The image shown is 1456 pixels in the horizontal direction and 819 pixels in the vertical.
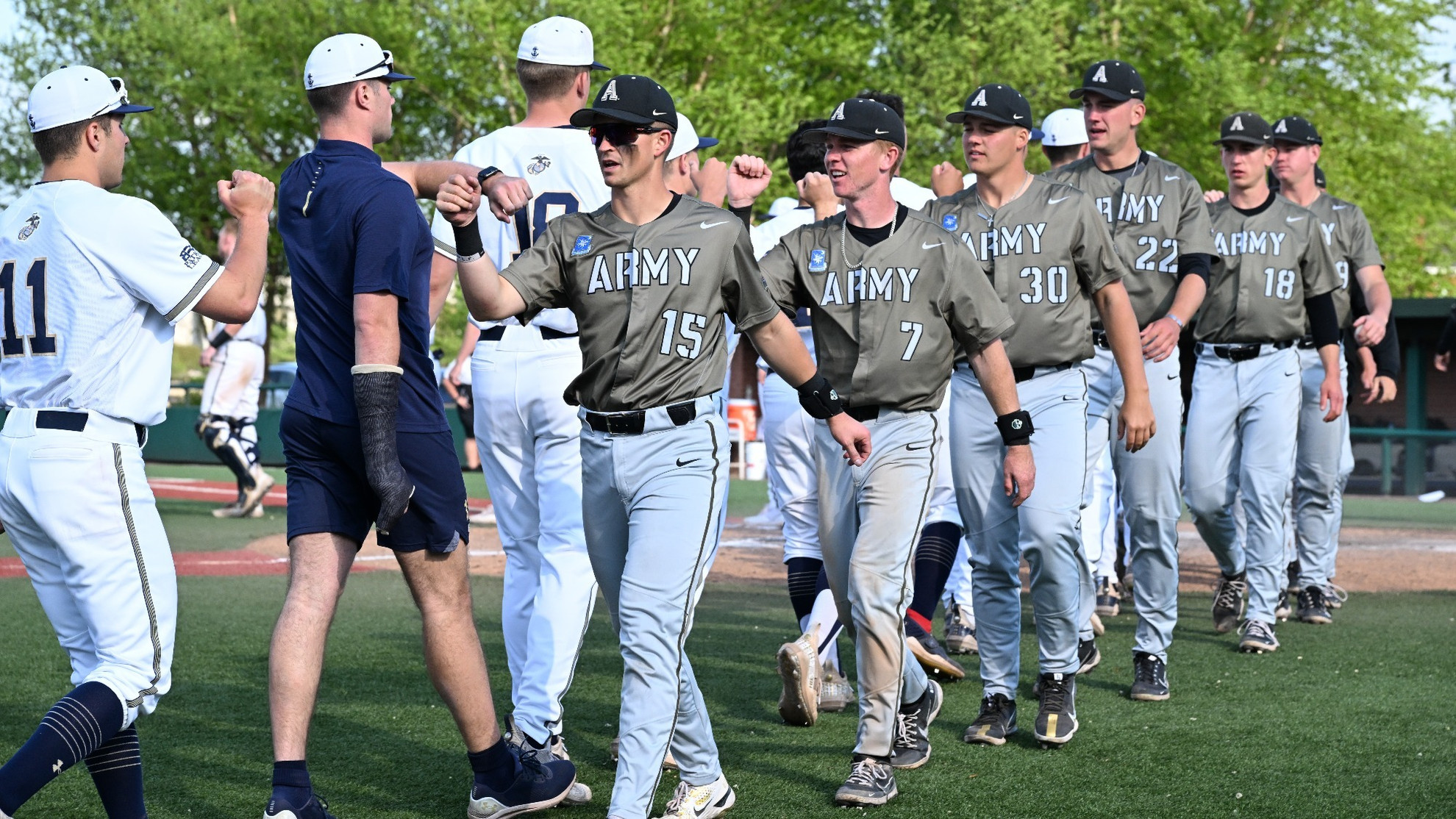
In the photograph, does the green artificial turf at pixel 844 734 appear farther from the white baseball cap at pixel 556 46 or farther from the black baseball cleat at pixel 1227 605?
the white baseball cap at pixel 556 46

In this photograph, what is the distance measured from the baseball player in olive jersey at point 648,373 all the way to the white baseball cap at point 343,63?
0.48 metres

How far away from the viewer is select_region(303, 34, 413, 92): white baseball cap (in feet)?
13.7

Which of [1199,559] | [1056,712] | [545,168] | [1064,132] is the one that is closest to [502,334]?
[545,168]

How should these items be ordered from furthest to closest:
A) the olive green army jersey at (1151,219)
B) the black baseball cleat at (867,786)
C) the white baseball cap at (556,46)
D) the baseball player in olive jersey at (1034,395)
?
the olive green army jersey at (1151,219) < the baseball player in olive jersey at (1034,395) < the white baseball cap at (556,46) < the black baseball cleat at (867,786)

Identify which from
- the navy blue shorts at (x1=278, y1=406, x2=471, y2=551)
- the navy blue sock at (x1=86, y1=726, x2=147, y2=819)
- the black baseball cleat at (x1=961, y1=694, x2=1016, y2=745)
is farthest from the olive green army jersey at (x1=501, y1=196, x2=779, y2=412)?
the black baseball cleat at (x1=961, y1=694, x2=1016, y2=745)

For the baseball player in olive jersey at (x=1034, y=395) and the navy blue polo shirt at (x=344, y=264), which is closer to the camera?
the navy blue polo shirt at (x=344, y=264)

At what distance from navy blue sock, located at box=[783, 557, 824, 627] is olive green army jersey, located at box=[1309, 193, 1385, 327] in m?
4.09

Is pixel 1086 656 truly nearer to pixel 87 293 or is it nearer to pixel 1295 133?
pixel 1295 133

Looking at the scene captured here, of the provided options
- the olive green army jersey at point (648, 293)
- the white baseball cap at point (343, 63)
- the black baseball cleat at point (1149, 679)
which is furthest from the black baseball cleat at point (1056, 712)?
the white baseball cap at point (343, 63)

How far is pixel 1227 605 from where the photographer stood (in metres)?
7.97

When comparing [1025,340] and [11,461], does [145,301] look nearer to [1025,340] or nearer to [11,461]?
[11,461]

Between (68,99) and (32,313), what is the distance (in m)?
0.59

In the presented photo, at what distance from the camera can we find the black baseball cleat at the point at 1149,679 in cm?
623

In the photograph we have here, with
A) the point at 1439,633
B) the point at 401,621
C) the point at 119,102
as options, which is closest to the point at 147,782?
the point at 119,102
